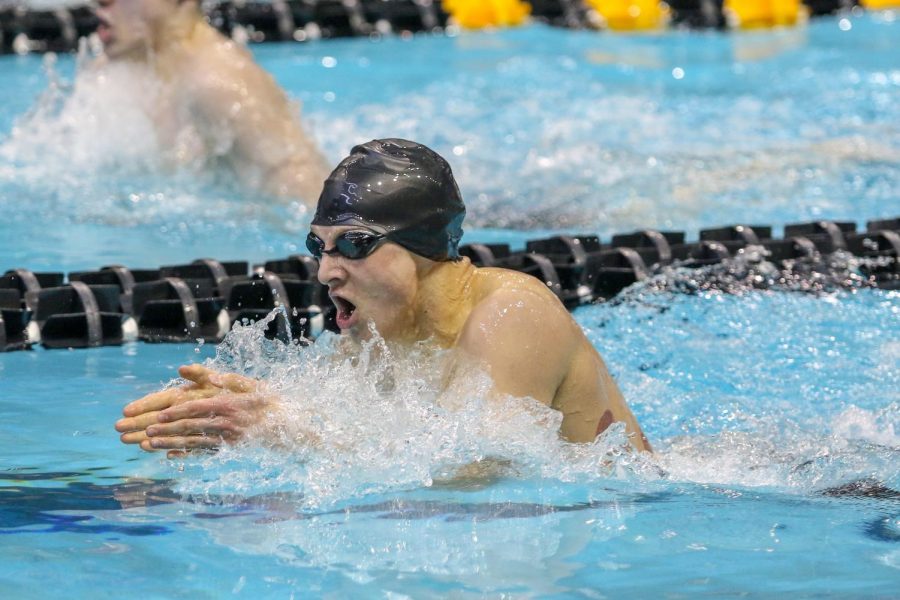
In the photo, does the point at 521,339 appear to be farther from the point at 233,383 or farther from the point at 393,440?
the point at 233,383

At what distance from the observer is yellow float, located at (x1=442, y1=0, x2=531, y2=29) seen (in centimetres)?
1041

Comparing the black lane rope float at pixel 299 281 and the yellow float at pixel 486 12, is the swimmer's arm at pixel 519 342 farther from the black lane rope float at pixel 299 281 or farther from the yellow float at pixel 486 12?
the yellow float at pixel 486 12

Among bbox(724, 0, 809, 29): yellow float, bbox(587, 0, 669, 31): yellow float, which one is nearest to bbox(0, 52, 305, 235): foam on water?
bbox(587, 0, 669, 31): yellow float

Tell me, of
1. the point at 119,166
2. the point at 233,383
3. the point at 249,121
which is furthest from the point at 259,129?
the point at 233,383

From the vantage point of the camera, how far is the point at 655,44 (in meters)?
9.98

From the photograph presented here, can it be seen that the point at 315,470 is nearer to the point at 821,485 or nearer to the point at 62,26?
the point at 821,485

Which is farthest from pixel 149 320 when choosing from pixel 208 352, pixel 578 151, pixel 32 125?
pixel 578 151

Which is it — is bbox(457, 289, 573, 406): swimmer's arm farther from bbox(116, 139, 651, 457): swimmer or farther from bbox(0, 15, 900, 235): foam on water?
bbox(0, 15, 900, 235): foam on water

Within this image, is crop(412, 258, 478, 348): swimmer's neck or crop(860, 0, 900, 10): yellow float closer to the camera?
crop(412, 258, 478, 348): swimmer's neck

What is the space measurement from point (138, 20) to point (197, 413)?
11.1 feet

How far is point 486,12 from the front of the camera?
1047 cm

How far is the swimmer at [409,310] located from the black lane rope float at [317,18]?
278 inches

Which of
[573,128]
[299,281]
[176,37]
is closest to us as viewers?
[299,281]

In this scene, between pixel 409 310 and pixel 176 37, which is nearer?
pixel 409 310
